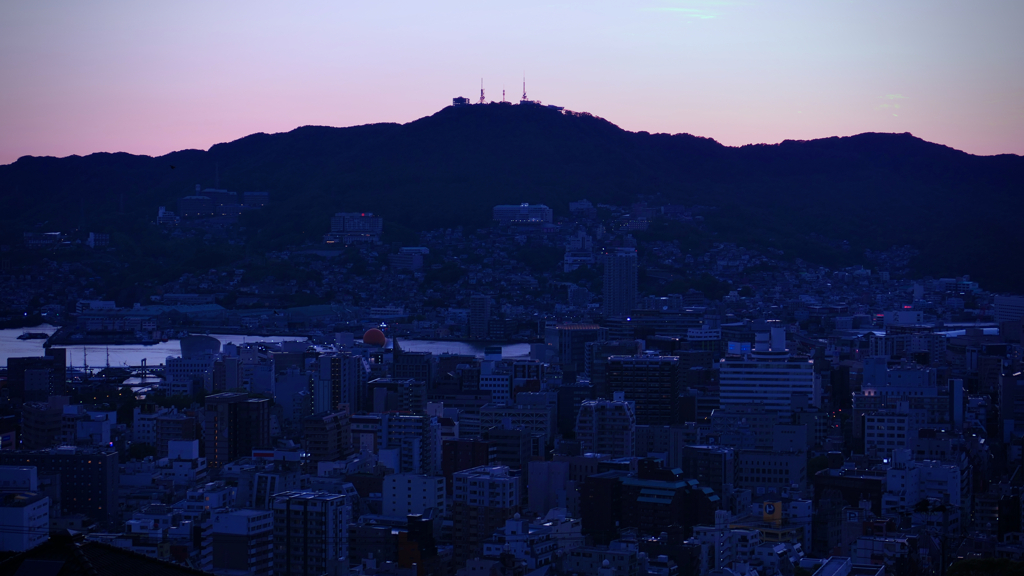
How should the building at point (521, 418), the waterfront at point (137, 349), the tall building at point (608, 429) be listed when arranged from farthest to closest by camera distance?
the waterfront at point (137, 349), the building at point (521, 418), the tall building at point (608, 429)

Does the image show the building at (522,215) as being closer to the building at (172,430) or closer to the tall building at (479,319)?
the tall building at (479,319)

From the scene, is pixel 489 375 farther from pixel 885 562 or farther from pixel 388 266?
pixel 388 266

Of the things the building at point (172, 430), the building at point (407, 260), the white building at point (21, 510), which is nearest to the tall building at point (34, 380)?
the building at point (172, 430)

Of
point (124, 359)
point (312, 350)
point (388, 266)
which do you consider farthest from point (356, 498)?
point (388, 266)

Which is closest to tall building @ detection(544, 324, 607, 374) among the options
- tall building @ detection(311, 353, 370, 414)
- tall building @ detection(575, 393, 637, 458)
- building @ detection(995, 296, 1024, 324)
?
tall building @ detection(311, 353, 370, 414)

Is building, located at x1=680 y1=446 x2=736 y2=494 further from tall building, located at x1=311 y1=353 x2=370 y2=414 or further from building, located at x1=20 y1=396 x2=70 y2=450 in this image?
building, located at x1=20 y1=396 x2=70 y2=450

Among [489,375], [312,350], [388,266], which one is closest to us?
[489,375]

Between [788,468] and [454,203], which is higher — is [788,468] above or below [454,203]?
below
